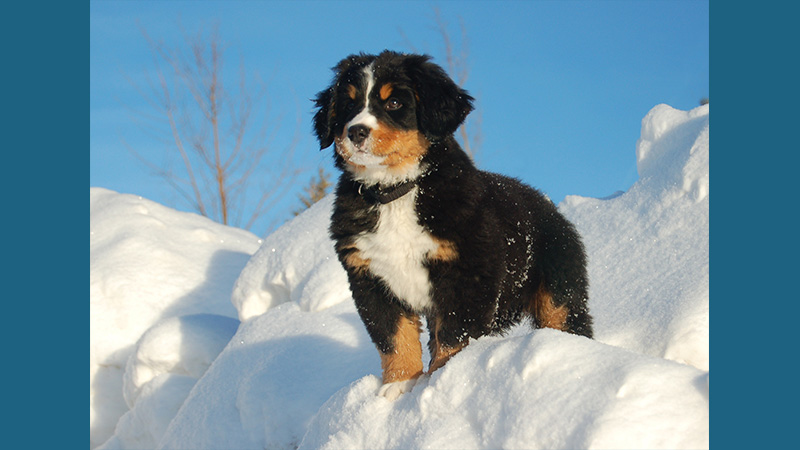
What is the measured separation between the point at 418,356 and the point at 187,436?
103 inches

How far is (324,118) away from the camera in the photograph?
4.00m

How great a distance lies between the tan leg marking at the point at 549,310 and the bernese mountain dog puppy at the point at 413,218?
0.72 feet

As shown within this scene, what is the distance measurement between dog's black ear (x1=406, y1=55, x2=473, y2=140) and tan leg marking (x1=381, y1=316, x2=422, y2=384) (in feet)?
3.00

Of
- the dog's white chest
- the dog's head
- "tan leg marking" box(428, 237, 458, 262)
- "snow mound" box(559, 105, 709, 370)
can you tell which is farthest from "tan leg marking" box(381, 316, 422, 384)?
"snow mound" box(559, 105, 709, 370)

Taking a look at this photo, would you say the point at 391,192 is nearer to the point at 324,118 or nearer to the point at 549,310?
the point at 324,118

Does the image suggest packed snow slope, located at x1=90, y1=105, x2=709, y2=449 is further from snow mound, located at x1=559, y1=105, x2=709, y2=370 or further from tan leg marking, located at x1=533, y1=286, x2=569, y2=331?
tan leg marking, located at x1=533, y1=286, x2=569, y2=331

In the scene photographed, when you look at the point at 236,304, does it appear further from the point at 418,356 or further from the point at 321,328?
the point at 418,356

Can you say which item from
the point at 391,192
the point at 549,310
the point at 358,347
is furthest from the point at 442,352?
the point at 358,347

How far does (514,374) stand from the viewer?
2.84 metres

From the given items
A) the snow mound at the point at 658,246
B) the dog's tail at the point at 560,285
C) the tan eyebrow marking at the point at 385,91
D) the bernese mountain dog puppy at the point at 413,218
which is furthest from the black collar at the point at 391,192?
the snow mound at the point at 658,246

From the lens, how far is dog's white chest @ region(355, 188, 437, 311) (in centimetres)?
352

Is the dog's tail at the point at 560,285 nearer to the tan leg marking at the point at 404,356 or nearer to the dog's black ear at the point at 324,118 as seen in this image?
the tan leg marking at the point at 404,356

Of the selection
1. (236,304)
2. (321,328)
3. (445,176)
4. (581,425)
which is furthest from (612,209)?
(581,425)

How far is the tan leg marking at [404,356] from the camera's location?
3537 mm
